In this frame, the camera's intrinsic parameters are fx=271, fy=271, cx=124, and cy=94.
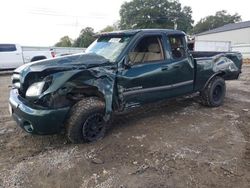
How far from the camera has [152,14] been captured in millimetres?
55312

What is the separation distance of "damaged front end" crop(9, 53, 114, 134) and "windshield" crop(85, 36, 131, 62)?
49 centimetres

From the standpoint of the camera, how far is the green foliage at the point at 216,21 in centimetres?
7394

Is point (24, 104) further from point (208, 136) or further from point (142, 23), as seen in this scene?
point (142, 23)

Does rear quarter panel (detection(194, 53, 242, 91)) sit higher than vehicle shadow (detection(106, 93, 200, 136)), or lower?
higher

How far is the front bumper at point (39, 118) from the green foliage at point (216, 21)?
73863 mm

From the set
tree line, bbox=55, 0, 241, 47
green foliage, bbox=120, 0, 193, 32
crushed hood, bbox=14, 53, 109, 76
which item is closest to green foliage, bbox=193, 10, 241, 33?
tree line, bbox=55, 0, 241, 47

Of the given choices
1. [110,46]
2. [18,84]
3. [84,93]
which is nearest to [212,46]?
[110,46]

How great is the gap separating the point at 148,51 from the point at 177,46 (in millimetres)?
788

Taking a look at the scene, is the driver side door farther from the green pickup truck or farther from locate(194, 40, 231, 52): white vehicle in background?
locate(194, 40, 231, 52): white vehicle in background

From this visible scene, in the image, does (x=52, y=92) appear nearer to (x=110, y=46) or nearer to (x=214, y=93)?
(x=110, y=46)

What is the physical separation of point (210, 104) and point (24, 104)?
431cm

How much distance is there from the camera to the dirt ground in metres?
3.32

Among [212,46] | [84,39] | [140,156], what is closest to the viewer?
[140,156]

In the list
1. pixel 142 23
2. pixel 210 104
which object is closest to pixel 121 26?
pixel 142 23
